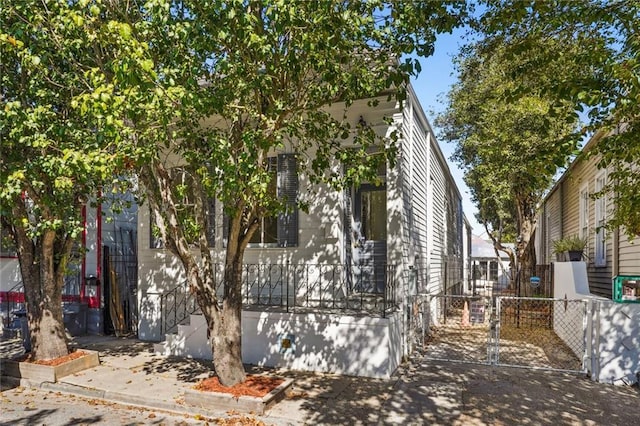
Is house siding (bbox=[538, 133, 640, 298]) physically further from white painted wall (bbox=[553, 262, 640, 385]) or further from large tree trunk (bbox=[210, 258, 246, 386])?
large tree trunk (bbox=[210, 258, 246, 386])

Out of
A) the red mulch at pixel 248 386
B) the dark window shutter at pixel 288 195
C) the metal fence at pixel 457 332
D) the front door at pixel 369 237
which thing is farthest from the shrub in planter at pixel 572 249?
the red mulch at pixel 248 386

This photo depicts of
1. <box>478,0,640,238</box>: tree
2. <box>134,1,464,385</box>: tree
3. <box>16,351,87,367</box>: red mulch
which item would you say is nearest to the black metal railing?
<box>16,351,87,367</box>: red mulch

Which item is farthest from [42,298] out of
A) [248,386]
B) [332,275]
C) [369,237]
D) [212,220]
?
[369,237]

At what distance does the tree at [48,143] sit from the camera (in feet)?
17.1

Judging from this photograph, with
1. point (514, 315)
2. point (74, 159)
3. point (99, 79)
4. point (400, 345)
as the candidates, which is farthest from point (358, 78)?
point (514, 315)

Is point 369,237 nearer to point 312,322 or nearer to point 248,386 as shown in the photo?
point 312,322

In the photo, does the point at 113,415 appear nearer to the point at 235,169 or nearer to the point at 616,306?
the point at 235,169

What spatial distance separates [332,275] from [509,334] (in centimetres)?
516

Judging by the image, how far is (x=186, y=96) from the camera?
15.2ft

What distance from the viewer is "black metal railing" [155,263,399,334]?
8.18 metres

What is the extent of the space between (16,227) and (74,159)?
11.6 ft

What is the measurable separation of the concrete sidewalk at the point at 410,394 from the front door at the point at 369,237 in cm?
176

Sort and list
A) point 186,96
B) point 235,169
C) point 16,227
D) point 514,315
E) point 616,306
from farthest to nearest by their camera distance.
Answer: point 514,315, point 16,227, point 616,306, point 235,169, point 186,96

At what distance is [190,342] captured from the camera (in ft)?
27.3
